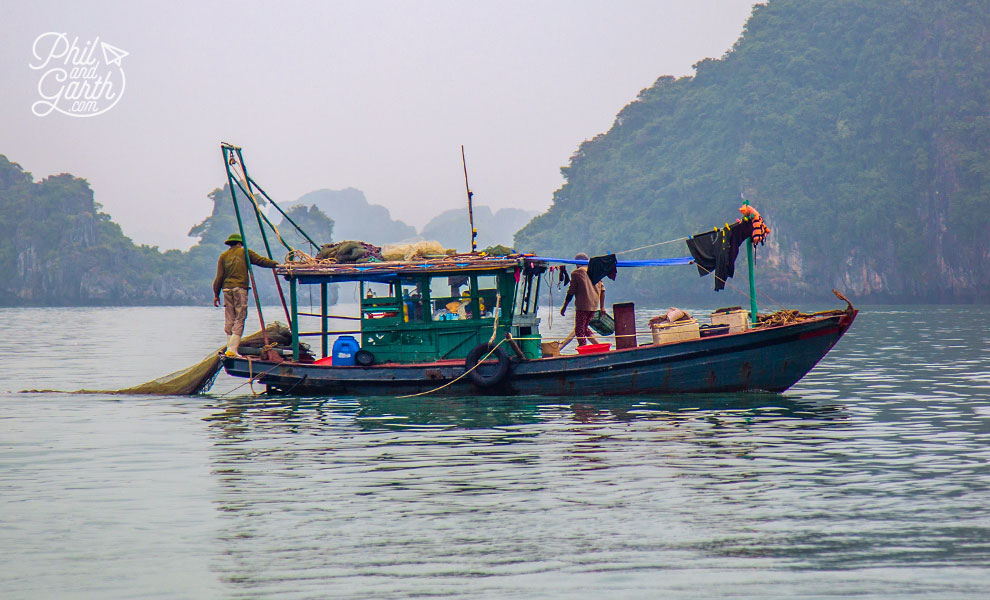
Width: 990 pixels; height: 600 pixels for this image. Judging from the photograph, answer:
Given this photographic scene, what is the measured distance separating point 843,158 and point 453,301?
97802 mm

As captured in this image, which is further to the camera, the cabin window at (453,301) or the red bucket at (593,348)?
the cabin window at (453,301)

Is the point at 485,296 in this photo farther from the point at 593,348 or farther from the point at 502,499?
the point at 502,499

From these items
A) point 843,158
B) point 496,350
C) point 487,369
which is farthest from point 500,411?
point 843,158

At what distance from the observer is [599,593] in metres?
6.28

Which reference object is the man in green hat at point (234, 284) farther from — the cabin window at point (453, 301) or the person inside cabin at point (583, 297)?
the person inside cabin at point (583, 297)

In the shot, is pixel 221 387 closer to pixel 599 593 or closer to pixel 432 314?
pixel 432 314

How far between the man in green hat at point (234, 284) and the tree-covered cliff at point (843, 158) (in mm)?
86420

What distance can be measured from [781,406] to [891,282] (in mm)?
90486

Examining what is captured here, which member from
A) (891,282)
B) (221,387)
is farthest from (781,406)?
(891,282)

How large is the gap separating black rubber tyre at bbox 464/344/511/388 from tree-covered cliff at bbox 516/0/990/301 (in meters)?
85.1

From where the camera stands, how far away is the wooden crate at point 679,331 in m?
15.7

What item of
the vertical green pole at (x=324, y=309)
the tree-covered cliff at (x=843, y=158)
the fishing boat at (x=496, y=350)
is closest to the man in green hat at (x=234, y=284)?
the fishing boat at (x=496, y=350)

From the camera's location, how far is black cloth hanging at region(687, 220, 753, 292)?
15.9 meters

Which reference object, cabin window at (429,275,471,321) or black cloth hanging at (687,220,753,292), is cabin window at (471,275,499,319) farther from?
black cloth hanging at (687,220,753,292)
